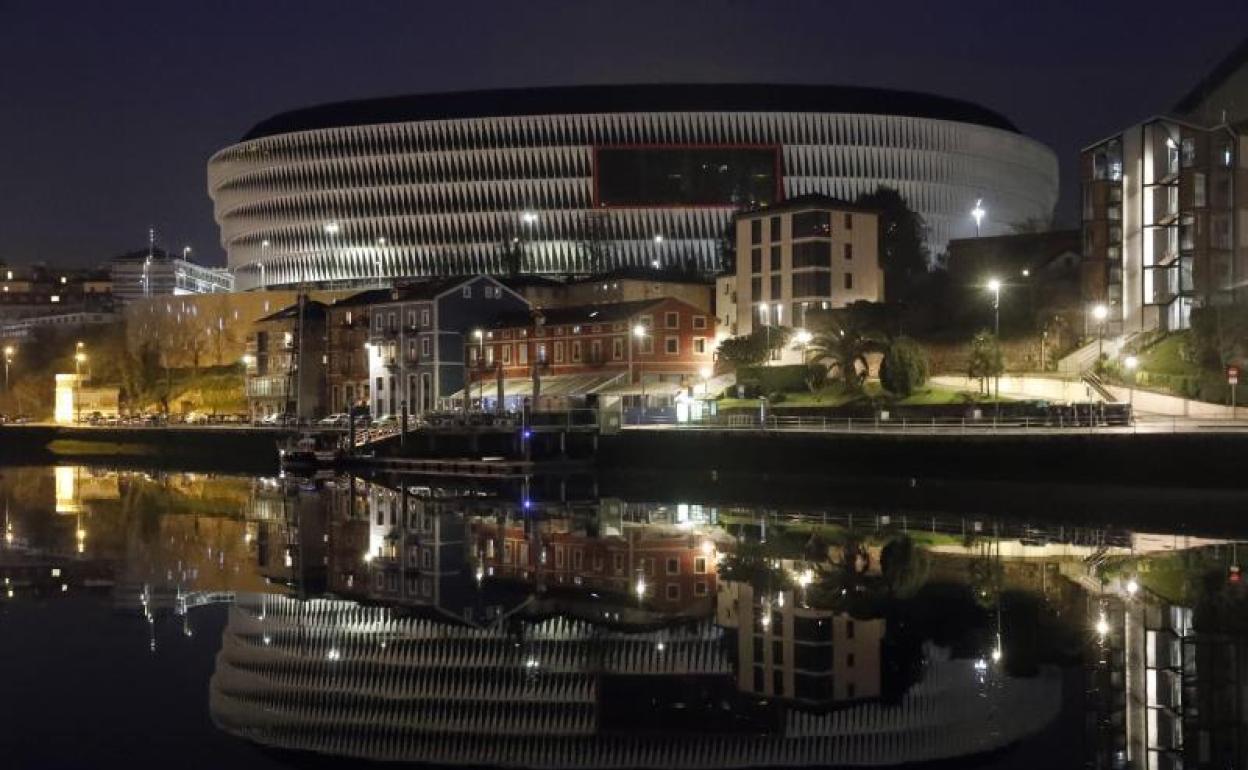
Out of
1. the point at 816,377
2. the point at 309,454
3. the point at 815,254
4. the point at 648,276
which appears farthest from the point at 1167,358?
the point at 648,276

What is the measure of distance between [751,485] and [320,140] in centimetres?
11130

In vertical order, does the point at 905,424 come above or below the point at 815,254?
below

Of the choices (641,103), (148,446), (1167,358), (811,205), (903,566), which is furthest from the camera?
(641,103)

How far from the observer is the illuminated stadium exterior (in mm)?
151000

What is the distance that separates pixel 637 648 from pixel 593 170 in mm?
126733

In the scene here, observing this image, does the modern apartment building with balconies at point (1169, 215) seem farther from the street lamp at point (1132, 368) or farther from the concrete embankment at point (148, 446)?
the concrete embankment at point (148, 446)

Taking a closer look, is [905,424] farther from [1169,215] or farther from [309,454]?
[309,454]

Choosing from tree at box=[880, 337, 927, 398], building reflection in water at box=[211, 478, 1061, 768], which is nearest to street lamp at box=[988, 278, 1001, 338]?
tree at box=[880, 337, 927, 398]

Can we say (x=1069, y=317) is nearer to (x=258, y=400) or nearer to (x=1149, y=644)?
(x=1149, y=644)

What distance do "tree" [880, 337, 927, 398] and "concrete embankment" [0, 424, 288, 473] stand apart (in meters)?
42.4

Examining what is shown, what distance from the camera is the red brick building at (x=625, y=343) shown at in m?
103

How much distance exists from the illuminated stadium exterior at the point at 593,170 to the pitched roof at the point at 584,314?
37.1 metres

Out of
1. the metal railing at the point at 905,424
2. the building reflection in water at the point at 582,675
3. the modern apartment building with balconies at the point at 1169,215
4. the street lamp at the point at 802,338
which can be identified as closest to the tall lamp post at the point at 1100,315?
the modern apartment building with balconies at the point at 1169,215

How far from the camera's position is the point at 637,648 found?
29719 mm
